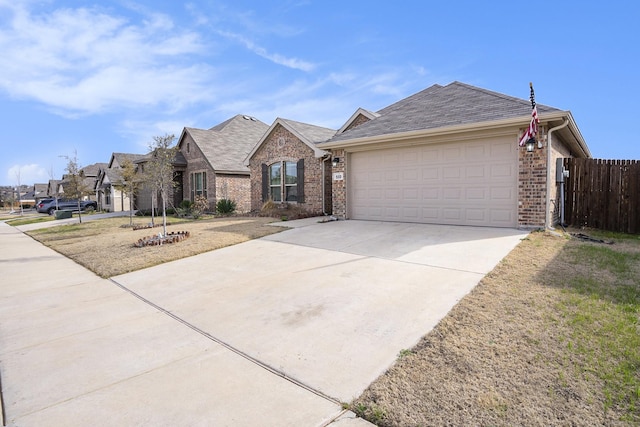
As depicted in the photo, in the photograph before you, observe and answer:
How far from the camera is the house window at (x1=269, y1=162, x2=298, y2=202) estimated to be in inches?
611

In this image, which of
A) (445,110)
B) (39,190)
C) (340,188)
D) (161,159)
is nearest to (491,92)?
(445,110)

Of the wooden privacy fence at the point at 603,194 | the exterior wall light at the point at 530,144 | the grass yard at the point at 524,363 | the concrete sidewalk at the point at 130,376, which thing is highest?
the exterior wall light at the point at 530,144

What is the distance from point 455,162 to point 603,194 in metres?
4.26

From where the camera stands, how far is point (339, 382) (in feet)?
8.36

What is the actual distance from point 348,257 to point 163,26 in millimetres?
8373

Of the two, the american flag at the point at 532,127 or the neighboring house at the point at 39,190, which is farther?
the neighboring house at the point at 39,190

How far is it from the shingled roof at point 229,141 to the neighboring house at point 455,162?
9.97m

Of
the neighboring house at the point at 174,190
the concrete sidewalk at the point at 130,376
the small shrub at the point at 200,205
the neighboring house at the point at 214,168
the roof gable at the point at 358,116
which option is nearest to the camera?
the concrete sidewalk at the point at 130,376

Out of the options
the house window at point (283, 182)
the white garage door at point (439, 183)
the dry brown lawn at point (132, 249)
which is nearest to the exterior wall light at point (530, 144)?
the white garage door at point (439, 183)

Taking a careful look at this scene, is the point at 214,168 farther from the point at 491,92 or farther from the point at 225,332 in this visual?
the point at 225,332

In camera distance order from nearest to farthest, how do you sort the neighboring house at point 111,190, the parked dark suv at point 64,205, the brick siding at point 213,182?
the brick siding at point 213,182
the neighboring house at point 111,190
the parked dark suv at point 64,205

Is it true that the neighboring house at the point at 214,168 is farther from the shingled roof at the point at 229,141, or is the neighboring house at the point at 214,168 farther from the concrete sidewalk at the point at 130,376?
the concrete sidewalk at the point at 130,376

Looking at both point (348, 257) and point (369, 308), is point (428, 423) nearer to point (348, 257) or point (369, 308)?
point (369, 308)

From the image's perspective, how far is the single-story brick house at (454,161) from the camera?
805 centimetres
